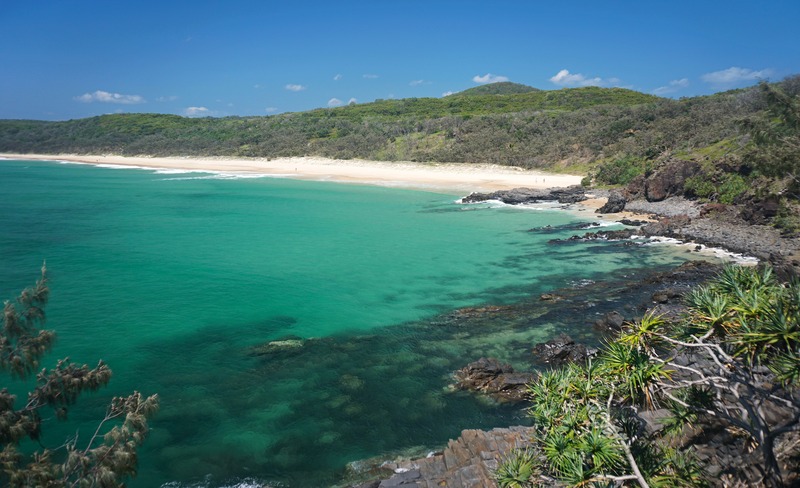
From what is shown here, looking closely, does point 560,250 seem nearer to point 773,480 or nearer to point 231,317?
point 231,317

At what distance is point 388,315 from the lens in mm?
22328

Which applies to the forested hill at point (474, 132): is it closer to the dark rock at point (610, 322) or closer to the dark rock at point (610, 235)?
the dark rock at point (610, 235)

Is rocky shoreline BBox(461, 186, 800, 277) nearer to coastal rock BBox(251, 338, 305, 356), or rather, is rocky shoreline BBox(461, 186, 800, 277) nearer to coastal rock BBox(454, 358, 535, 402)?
coastal rock BBox(454, 358, 535, 402)

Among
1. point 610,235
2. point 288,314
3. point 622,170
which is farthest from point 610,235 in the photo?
point 288,314

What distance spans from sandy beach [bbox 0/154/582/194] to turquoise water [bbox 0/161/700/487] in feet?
49.4

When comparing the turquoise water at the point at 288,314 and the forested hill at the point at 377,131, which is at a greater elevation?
the forested hill at the point at 377,131

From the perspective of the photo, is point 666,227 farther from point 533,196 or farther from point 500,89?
point 500,89

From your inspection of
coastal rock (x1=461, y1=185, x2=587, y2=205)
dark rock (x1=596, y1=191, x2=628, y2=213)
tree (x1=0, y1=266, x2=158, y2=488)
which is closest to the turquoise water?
dark rock (x1=596, y1=191, x2=628, y2=213)

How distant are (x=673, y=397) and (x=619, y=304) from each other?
1546 centimetres

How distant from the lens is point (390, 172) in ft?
250

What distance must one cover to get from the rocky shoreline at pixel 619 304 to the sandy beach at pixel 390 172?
34.4 feet

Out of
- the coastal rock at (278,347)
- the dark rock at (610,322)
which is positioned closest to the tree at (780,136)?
the dark rock at (610,322)

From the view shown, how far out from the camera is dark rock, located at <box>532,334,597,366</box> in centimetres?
1673

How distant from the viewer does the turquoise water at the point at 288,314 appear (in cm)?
1352
